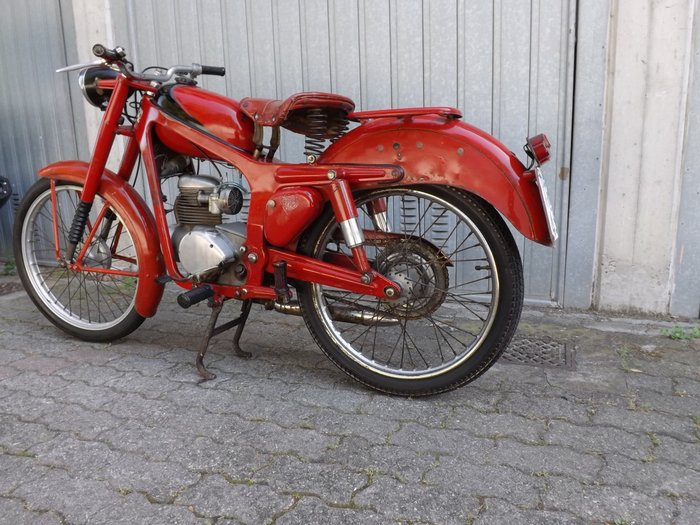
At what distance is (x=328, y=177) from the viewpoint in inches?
104

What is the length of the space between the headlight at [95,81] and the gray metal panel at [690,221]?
308 centimetres

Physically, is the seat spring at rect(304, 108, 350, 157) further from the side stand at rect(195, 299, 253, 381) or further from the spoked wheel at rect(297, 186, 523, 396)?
the side stand at rect(195, 299, 253, 381)

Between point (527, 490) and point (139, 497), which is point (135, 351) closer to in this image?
point (139, 497)

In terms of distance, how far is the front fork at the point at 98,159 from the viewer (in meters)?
3.07

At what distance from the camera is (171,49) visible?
14.6ft

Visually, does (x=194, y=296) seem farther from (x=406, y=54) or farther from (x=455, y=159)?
(x=406, y=54)

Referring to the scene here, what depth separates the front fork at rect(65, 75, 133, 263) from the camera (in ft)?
10.1

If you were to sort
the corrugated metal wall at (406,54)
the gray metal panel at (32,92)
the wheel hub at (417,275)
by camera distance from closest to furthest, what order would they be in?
the wheel hub at (417,275) → the corrugated metal wall at (406,54) → the gray metal panel at (32,92)

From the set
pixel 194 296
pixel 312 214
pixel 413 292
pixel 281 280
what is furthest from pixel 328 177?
pixel 194 296

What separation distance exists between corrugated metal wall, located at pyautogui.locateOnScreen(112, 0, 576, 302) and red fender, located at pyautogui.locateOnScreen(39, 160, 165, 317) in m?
1.37

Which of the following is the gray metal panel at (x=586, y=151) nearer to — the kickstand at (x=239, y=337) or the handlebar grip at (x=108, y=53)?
the kickstand at (x=239, y=337)

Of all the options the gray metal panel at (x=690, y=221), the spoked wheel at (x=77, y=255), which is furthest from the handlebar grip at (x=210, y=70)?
the gray metal panel at (x=690, y=221)

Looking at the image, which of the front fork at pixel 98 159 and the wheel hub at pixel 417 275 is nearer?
the wheel hub at pixel 417 275

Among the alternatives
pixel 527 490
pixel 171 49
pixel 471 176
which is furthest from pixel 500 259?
pixel 171 49
